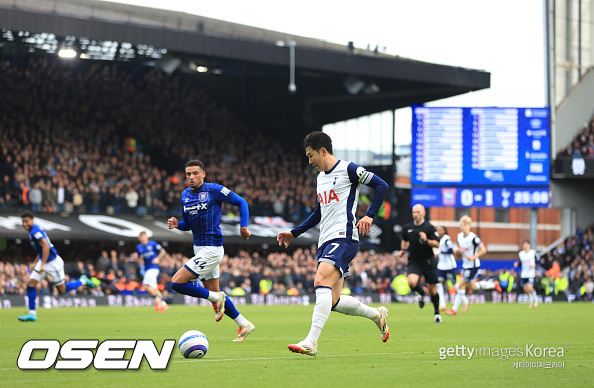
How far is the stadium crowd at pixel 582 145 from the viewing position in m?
45.1

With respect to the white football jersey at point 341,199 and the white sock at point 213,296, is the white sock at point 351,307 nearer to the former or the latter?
the white football jersey at point 341,199

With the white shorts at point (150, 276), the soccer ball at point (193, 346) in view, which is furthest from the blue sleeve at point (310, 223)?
the white shorts at point (150, 276)

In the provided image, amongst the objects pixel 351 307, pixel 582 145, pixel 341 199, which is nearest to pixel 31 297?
pixel 351 307

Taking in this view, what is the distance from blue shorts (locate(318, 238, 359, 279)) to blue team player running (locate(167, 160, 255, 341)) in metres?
2.86

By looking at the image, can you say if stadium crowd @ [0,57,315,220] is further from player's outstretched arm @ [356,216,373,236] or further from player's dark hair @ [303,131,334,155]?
player's outstretched arm @ [356,216,373,236]

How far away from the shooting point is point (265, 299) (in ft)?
113

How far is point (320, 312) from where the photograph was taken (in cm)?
972

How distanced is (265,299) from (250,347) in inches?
904

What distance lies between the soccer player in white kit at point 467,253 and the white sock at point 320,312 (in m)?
13.3

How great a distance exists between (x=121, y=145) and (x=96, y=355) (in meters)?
34.2

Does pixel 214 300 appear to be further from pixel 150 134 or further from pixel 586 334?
pixel 150 134

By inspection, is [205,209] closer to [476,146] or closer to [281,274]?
[281,274]

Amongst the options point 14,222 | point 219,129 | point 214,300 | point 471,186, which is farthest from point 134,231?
point 214,300

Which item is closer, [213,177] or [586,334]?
[586,334]
